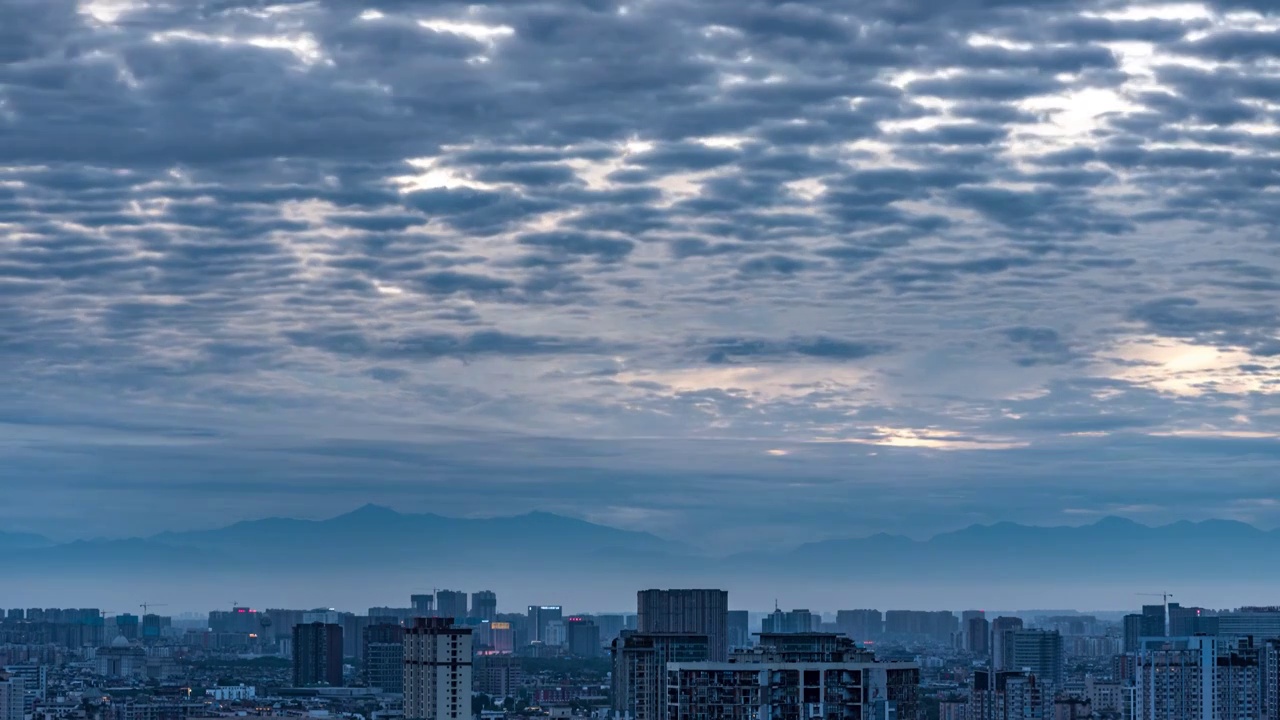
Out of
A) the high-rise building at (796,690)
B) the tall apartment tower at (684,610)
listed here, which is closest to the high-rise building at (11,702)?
the tall apartment tower at (684,610)

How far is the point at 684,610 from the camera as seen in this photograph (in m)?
195

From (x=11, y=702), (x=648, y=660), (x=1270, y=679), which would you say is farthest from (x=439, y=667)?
(x=11, y=702)

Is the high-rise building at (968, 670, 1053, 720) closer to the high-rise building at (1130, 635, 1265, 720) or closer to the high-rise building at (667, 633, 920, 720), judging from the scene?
the high-rise building at (1130, 635, 1265, 720)

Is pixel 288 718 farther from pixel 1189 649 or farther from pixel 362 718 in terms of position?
pixel 1189 649

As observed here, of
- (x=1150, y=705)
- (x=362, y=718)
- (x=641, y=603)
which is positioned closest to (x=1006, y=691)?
(x=1150, y=705)

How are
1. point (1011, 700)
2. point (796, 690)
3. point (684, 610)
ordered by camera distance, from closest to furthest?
point (796, 690) → point (1011, 700) → point (684, 610)

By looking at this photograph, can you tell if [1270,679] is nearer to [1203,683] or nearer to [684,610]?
[1203,683]

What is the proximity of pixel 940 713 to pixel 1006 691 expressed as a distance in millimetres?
5996

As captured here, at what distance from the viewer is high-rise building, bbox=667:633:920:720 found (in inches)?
2982

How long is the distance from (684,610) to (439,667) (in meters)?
55.9

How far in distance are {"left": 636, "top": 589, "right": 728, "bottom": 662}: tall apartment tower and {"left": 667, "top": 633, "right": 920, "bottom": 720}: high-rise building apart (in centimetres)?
10951

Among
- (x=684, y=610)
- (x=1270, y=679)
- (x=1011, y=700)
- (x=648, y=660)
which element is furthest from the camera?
(x=684, y=610)

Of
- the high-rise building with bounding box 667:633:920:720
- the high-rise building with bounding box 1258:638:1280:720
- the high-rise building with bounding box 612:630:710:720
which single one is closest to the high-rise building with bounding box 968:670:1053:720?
the high-rise building with bounding box 1258:638:1280:720

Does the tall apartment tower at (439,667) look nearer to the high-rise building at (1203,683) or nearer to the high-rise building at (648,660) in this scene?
the high-rise building at (648,660)
